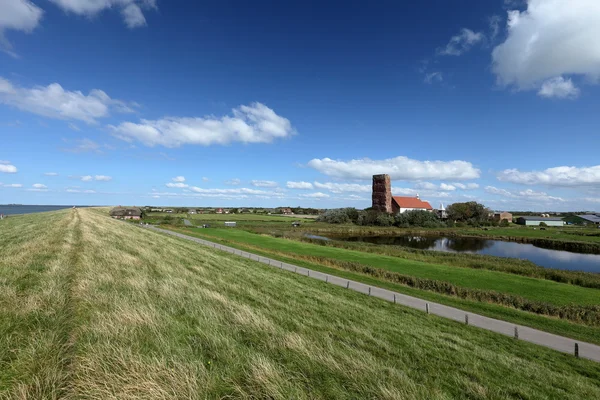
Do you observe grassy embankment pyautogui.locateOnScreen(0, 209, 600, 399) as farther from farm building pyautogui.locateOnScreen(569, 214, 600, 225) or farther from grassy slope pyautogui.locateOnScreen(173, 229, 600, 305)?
farm building pyautogui.locateOnScreen(569, 214, 600, 225)

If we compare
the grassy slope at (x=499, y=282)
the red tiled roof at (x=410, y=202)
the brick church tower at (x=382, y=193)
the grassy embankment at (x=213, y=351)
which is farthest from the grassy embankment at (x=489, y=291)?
the red tiled roof at (x=410, y=202)

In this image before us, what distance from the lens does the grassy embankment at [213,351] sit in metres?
3.87

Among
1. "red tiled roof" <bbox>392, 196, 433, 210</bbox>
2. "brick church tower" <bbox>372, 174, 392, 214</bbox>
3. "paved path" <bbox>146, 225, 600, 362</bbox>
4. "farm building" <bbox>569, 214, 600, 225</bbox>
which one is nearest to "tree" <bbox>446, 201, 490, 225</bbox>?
"red tiled roof" <bbox>392, 196, 433, 210</bbox>

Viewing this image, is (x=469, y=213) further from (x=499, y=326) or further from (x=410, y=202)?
Result: (x=499, y=326)

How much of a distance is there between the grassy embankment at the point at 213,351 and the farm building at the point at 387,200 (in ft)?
421

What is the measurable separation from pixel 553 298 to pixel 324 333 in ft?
67.4

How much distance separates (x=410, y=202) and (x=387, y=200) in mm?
17226

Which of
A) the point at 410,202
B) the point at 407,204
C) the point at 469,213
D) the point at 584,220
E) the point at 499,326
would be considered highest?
the point at 410,202

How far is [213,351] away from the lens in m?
5.01

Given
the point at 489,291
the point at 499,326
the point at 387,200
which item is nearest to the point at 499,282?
the point at 489,291

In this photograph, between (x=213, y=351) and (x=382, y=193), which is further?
(x=382, y=193)

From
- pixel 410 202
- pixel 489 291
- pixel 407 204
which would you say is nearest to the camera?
pixel 489 291

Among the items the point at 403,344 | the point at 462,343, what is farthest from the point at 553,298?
the point at 403,344

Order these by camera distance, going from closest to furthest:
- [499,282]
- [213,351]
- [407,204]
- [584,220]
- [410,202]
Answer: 1. [213,351]
2. [499,282]
3. [584,220]
4. [407,204]
5. [410,202]
